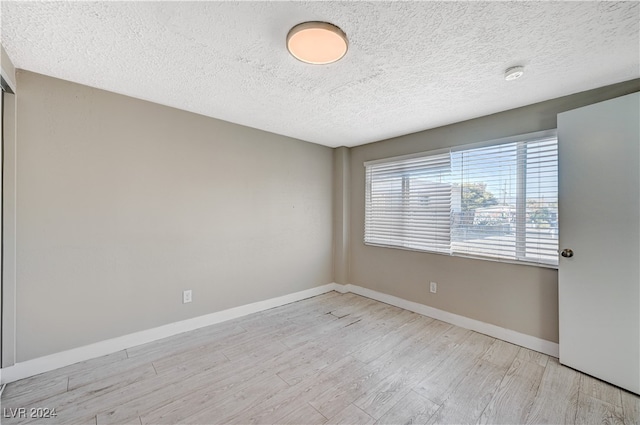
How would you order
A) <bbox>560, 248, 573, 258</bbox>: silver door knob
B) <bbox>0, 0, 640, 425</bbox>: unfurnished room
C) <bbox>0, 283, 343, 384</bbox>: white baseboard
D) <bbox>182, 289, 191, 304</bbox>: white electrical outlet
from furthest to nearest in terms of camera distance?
1. <bbox>182, 289, 191, 304</bbox>: white electrical outlet
2. <bbox>560, 248, 573, 258</bbox>: silver door knob
3. <bbox>0, 283, 343, 384</bbox>: white baseboard
4. <bbox>0, 0, 640, 425</bbox>: unfurnished room

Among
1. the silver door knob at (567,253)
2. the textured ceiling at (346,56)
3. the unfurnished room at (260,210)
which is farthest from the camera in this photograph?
the silver door knob at (567,253)

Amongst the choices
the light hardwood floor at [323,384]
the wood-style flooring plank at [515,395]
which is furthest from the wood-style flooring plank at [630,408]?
the wood-style flooring plank at [515,395]

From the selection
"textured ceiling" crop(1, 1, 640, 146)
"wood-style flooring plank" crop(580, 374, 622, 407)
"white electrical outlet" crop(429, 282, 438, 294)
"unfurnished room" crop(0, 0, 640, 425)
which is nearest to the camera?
"textured ceiling" crop(1, 1, 640, 146)

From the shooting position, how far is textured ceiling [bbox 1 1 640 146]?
1410 millimetres

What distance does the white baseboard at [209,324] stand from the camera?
2.09 meters

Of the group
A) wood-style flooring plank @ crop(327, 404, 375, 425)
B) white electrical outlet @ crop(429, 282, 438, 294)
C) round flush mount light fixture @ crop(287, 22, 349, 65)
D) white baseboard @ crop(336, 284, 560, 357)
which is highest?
round flush mount light fixture @ crop(287, 22, 349, 65)

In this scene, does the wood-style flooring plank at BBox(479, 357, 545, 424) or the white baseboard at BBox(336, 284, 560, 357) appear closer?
the wood-style flooring plank at BBox(479, 357, 545, 424)

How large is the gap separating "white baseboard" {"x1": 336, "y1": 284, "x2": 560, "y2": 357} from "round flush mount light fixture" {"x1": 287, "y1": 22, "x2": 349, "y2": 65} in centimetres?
303

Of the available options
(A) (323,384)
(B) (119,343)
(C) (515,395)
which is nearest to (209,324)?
(B) (119,343)

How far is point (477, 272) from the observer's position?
2.94 m

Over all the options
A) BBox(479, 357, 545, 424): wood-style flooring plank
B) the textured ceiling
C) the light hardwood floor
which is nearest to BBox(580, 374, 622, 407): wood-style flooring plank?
the light hardwood floor

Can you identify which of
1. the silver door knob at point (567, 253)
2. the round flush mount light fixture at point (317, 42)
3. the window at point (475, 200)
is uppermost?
the round flush mount light fixture at point (317, 42)

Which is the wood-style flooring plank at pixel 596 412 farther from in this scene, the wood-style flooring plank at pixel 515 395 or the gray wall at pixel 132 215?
the gray wall at pixel 132 215

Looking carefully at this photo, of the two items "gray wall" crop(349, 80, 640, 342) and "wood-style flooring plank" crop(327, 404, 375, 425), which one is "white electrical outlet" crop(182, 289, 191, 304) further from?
"gray wall" crop(349, 80, 640, 342)
